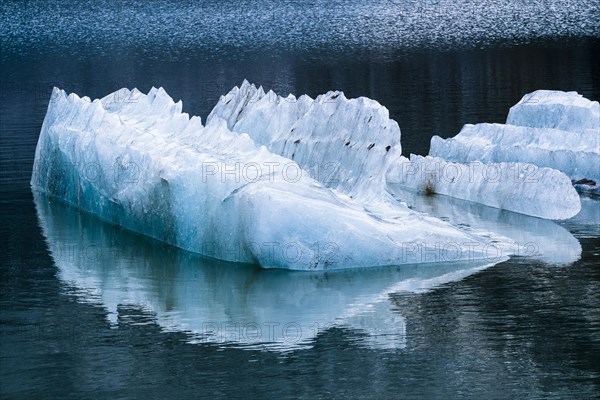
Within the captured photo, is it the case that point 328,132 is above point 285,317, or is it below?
above

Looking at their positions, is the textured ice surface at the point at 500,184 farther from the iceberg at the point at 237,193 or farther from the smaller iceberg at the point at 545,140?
the iceberg at the point at 237,193

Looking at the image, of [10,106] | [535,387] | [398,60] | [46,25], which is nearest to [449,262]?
[535,387]

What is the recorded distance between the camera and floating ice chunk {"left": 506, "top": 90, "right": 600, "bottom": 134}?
25938 mm

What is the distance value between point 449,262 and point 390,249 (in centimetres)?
97

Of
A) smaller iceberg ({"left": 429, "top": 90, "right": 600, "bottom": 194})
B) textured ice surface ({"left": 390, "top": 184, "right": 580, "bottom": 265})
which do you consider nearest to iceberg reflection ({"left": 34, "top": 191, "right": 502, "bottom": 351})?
textured ice surface ({"left": 390, "top": 184, "right": 580, "bottom": 265})

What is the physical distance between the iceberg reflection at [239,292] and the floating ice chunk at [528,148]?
22.0ft


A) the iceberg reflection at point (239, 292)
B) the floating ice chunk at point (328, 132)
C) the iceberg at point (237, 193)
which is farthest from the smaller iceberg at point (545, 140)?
the iceberg reflection at point (239, 292)

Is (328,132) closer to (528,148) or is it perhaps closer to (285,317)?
(528,148)

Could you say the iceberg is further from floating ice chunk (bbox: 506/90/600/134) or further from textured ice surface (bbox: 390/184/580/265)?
floating ice chunk (bbox: 506/90/600/134)

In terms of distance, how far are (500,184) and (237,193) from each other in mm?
6627

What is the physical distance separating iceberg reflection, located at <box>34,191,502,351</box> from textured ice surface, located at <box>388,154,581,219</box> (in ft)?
13.8

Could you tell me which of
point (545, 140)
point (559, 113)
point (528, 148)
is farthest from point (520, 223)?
point (559, 113)

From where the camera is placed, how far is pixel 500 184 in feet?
78.5

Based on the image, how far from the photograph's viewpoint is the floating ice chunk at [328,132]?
73.8ft
